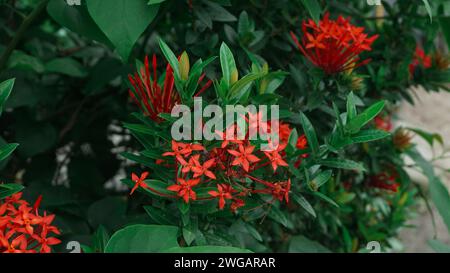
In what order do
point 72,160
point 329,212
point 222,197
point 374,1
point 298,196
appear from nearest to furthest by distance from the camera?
1. point 222,197
2. point 298,196
3. point 374,1
4. point 329,212
5. point 72,160

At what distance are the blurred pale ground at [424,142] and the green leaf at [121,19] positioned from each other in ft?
6.49

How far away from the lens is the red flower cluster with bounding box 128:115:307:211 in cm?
89

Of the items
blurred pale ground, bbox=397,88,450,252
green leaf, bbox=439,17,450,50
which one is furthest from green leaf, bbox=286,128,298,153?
blurred pale ground, bbox=397,88,450,252

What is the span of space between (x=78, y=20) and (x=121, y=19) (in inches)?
8.6

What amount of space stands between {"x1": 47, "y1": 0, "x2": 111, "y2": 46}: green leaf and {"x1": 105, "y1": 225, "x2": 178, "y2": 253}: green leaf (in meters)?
0.41

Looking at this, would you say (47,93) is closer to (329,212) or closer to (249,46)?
(249,46)

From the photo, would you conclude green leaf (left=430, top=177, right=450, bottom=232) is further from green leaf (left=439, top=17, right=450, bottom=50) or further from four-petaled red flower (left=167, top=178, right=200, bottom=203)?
four-petaled red flower (left=167, top=178, right=200, bottom=203)

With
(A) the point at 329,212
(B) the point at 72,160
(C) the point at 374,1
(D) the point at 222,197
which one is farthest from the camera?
(B) the point at 72,160

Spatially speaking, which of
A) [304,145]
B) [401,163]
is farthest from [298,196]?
[401,163]

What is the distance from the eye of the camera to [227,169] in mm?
940

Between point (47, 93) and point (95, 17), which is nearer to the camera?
point (95, 17)

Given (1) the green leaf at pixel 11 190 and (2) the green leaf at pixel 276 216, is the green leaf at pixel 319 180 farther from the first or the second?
(1) the green leaf at pixel 11 190

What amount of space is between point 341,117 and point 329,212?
481mm
